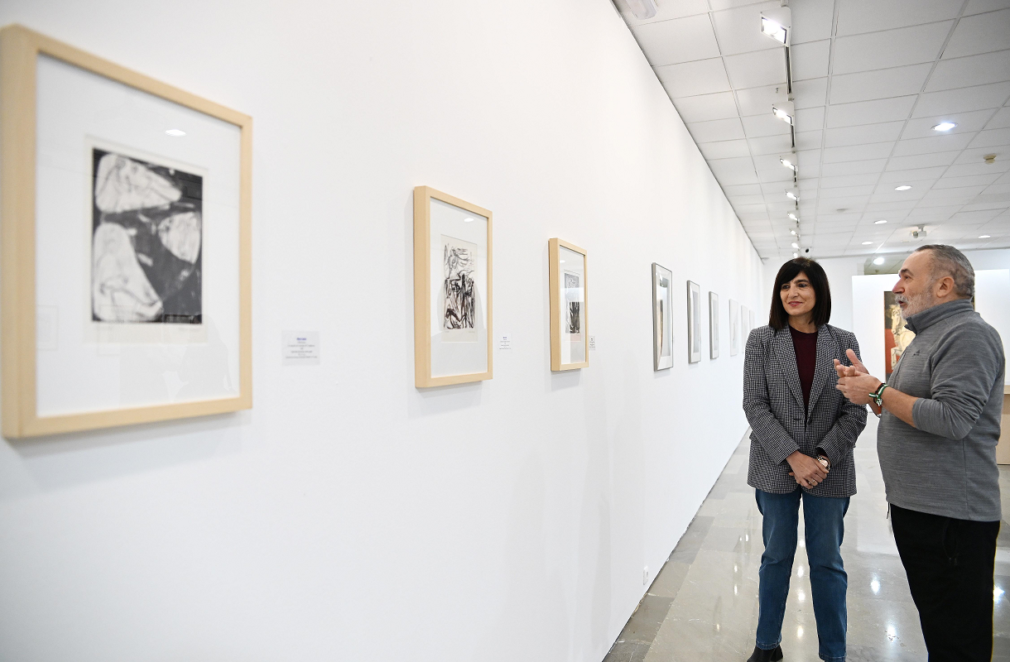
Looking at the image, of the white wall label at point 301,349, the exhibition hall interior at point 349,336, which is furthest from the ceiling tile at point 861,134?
the white wall label at point 301,349

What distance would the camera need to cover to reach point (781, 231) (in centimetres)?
1141

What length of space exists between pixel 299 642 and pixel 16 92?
1001 mm

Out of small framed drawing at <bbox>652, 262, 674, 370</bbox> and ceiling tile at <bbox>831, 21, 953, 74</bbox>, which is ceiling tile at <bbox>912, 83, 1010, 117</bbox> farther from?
small framed drawing at <bbox>652, 262, 674, 370</bbox>

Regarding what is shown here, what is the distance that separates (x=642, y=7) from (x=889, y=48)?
6.93 feet

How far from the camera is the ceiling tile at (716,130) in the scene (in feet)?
18.2

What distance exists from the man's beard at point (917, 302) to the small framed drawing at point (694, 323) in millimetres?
2772

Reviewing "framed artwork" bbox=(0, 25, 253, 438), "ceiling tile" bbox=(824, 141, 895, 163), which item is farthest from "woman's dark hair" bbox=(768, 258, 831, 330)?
"ceiling tile" bbox=(824, 141, 895, 163)

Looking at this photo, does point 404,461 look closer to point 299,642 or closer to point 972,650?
point 299,642

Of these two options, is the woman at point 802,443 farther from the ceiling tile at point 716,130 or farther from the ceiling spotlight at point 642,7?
the ceiling tile at point 716,130

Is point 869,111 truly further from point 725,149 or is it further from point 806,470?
point 806,470

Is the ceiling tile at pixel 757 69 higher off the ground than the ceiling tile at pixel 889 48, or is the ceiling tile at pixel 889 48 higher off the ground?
the ceiling tile at pixel 889 48

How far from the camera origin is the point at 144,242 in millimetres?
894

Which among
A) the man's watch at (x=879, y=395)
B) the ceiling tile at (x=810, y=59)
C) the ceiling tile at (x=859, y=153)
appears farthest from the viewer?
the ceiling tile at (x=859, y=153)

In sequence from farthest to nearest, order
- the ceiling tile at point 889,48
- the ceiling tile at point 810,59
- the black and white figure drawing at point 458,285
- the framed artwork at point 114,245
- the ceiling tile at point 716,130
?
the ceiling tile at point 716,130
the ceiling tile at point 810,59
the ceiling tile at point 889,48
the black and white figure drawing at point 458,285
the framed artwork at point 114,245
